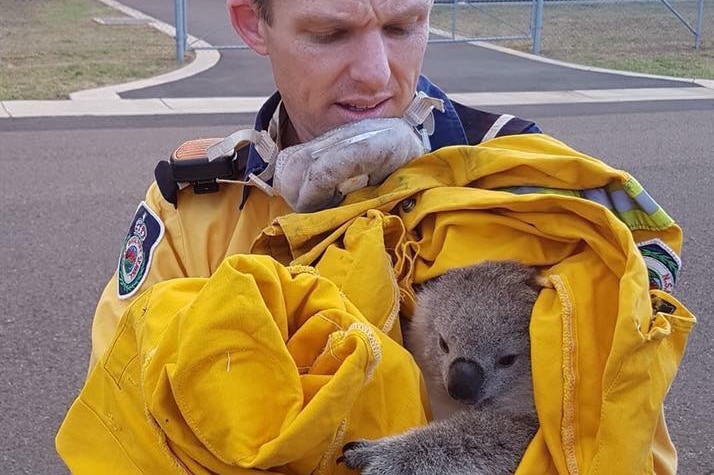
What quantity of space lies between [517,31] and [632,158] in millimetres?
8790

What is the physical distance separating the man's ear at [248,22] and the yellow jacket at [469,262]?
0.44m

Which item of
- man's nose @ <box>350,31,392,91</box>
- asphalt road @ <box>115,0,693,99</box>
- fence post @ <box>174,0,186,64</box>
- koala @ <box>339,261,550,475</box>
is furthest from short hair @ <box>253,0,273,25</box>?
fence post @ <box>174,0,186,64</box>

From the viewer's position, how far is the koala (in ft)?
4.97

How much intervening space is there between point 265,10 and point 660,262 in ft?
3.00

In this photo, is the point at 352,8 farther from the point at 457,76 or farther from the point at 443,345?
the point at 457,76

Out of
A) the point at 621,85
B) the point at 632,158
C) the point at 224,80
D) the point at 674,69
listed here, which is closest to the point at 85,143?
the point at 224,80

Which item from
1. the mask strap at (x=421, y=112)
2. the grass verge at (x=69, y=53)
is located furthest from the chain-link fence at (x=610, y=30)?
the mask strap at (x=421, y=112)

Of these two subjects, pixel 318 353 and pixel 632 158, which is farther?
pixel 632 158

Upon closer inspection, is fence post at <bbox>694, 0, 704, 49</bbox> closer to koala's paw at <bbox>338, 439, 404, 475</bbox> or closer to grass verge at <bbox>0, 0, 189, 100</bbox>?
grass verge at <bbox>0, 0, 189, 100</bbox>

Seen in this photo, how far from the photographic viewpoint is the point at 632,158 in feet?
26.5

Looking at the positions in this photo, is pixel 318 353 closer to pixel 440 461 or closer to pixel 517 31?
pixel 440 461

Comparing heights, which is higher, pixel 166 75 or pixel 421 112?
pixel 421 112

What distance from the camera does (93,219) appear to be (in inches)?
246

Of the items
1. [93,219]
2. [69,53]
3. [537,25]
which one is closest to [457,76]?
[537,25]
